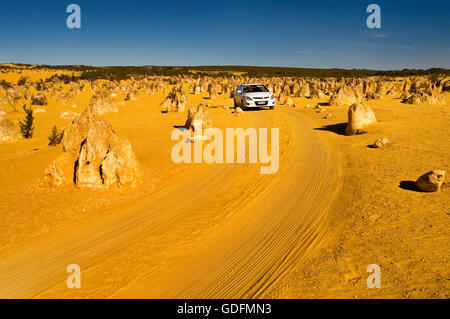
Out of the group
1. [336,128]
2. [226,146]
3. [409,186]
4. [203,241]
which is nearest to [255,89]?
[336,128]

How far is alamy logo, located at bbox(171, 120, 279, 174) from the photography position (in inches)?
382

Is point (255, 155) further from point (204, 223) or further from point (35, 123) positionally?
point (35, 123)

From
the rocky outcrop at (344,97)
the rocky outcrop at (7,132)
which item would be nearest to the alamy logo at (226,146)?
the rocky outcrop at (7,132)

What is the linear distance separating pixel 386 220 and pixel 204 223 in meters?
3.71

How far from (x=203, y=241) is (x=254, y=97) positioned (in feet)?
52.3

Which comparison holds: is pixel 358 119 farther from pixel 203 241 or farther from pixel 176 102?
pixel 176 102

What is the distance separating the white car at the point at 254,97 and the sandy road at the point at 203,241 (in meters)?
12.4

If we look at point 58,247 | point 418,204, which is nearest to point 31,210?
point 58,247

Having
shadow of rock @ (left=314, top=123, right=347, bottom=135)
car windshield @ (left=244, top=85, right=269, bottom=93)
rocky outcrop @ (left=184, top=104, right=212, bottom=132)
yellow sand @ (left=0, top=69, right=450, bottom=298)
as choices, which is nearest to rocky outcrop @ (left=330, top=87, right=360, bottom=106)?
car windshield @ (left=244, top=85, right=269, bottom=93)

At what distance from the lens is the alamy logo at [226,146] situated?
9.70m

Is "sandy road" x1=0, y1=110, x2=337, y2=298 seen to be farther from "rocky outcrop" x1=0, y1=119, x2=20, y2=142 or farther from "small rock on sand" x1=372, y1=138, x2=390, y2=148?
"rocky outcrop" x1=0, y1=119, x2=20, y2=142

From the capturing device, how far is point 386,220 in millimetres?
5250

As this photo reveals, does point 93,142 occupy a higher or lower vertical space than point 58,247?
higher
